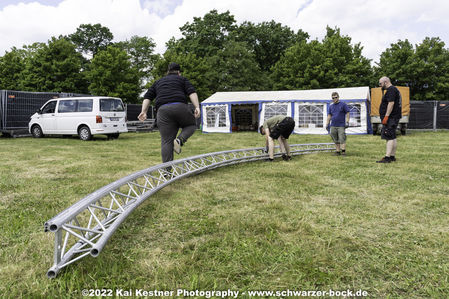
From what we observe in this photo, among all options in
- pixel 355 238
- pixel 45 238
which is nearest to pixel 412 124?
pixel 355 238

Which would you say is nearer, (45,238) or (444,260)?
(444,260)

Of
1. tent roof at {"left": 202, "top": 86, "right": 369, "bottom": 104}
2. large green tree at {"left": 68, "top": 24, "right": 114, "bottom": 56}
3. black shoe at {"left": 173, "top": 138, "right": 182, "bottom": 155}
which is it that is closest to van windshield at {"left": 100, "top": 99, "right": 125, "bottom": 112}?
tent roof at {"left": 202, "top": 86, "right": 369, "bottom": 104}

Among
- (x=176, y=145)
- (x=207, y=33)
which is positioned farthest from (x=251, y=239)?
(x=207, y=33)

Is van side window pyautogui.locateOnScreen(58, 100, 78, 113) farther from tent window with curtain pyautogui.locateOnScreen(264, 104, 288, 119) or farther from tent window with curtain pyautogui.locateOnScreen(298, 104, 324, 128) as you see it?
tent window with curtain pyautogui.locateOnScreen(298, 104, 324, 128)

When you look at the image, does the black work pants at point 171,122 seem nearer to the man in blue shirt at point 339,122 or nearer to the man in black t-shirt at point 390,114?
the man in black t-shirt at point 390,114

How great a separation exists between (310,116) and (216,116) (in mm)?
5979

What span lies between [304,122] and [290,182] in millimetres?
13486

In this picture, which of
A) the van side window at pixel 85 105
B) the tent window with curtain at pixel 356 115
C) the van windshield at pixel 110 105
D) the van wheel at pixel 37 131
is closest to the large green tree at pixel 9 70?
the van wheel at pixel 37 131

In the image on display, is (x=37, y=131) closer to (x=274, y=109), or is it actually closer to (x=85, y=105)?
(x=85, y=105)

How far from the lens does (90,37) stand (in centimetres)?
4559

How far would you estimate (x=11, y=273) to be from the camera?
1.74 meters

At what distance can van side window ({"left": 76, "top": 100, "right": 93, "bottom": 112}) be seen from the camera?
1143 centimetres

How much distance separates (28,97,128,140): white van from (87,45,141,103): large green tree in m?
17.0

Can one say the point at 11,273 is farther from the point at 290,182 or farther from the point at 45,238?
the point at 290,182
